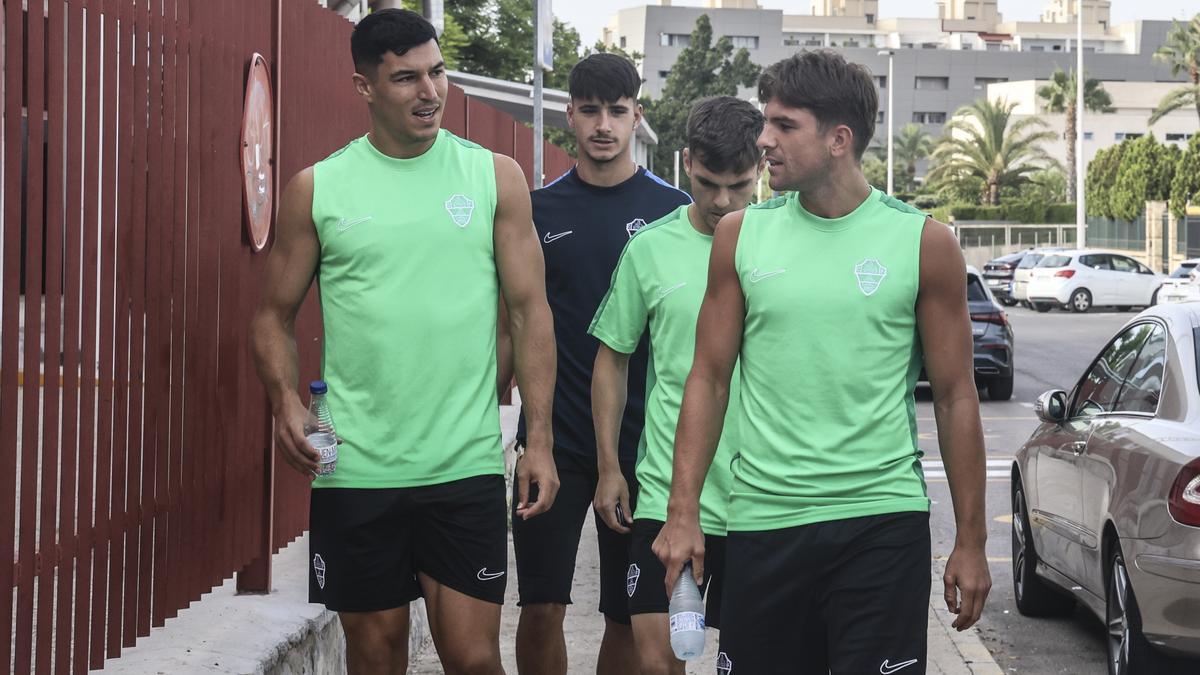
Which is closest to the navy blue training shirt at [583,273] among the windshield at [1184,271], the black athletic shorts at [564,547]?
the black athletic shorts at [564,547]

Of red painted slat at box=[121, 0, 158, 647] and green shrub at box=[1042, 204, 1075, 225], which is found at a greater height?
green shrub at box=[1042, 204, 1075, 225]

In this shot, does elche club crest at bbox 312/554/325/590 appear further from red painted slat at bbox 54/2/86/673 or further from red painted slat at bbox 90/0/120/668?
red painted slat at bbox 54/2/86/673

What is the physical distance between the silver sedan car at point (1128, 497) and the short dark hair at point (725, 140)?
199 cm

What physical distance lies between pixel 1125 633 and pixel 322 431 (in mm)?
3299

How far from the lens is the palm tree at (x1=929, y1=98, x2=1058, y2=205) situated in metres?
77.4

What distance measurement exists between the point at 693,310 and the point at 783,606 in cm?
126

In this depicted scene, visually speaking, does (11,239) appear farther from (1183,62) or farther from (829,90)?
(1183,62)

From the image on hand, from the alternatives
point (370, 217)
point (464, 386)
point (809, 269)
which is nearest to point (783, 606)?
point (809, 269)

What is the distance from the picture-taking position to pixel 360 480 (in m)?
4.46

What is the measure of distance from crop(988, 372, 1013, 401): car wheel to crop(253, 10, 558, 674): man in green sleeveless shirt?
51.7 ft

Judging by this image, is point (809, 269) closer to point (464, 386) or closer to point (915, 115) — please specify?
point (464, 386)

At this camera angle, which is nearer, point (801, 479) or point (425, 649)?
point (801, 479)

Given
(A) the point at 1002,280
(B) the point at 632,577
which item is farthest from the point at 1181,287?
(B) the point at 632,577

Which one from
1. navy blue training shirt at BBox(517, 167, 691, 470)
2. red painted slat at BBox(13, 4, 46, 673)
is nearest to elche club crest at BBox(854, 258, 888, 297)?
navy blue training shirt at BBox(517, 167, 691, 470)
